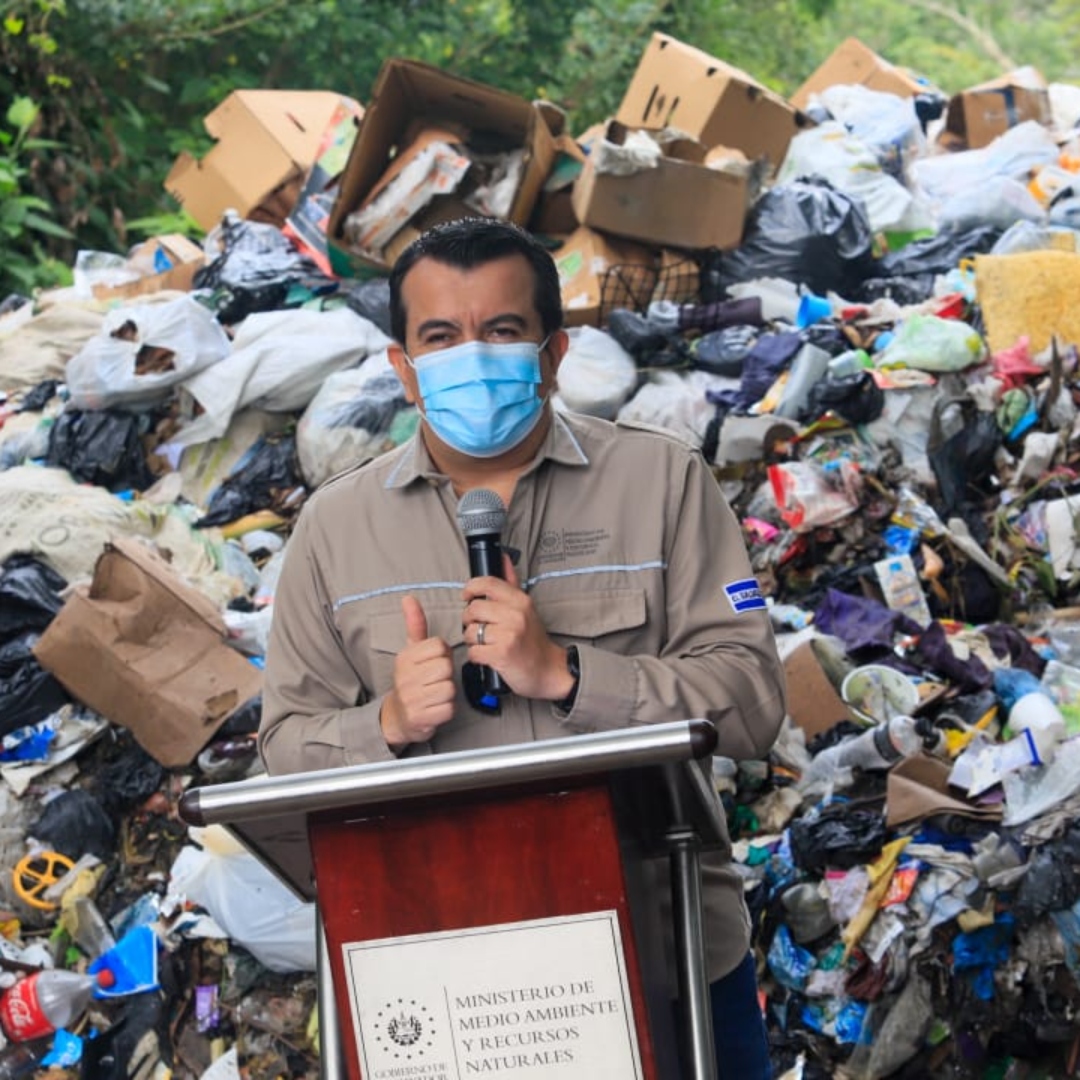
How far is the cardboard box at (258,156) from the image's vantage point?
677 cm

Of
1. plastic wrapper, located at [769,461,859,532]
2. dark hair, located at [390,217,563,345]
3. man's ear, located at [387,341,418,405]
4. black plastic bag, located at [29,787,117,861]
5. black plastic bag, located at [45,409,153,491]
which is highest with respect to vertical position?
dark hair, located at [390,217,563,345]

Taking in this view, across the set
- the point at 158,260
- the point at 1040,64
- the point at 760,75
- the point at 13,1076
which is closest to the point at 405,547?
the point at 13,1076

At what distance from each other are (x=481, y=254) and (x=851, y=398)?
315 cm

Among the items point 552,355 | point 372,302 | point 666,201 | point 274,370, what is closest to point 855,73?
point 666,201

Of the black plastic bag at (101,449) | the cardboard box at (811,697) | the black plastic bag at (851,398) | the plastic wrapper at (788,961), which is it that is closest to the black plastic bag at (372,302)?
the black plastic bag at (101,449)

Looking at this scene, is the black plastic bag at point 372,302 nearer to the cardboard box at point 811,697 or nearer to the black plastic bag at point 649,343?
the black plastic bag at point 649,343

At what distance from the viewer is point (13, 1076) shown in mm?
3678

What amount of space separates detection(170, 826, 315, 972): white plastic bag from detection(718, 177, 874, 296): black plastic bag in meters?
3.28

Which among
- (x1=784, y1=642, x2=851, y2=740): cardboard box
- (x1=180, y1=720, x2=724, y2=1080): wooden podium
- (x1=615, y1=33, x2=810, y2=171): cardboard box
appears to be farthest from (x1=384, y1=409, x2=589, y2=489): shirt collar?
(x1=615, y1=33, x2=810, y2=171): cardboard box

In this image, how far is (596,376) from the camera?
5.30m

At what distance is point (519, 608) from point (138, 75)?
8908 mm

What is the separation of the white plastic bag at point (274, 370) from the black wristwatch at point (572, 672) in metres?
3.74

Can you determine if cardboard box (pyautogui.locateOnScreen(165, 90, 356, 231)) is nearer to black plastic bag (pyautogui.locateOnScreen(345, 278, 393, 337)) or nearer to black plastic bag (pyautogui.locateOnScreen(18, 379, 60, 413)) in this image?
black plastic bag (pyautogui.locateOnScreen(345, 278, 393, 337))

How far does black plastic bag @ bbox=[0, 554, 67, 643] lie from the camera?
177 inches
